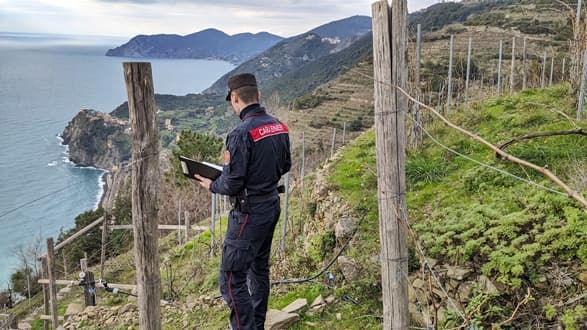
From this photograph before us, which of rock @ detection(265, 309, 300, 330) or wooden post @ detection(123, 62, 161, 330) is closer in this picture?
wooden post @ detection(123, 62, 161, 330)

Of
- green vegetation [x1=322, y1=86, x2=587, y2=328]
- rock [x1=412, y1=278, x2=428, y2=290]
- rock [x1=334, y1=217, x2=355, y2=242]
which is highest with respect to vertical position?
green vegetation [x1=322, y1=86, x2=587, y2=328]

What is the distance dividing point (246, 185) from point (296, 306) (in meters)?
1.81

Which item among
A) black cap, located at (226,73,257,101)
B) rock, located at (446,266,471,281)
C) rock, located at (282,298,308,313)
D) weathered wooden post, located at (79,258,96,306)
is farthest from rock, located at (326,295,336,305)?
weathered wooden post, located at (79,258,96,306)

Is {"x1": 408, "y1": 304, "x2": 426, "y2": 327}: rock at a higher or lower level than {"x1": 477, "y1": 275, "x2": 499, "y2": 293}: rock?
lower

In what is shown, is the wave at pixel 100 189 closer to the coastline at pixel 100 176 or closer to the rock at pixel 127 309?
the coastline at pixel 100 176

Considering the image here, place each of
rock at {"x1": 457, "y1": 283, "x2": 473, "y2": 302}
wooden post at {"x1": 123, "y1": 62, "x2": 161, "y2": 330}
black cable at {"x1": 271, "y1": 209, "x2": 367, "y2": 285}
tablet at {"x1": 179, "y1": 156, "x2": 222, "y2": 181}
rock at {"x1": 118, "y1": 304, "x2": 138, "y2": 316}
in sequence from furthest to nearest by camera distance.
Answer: rock at {"x1": 118, "y1": 304, "x2": 138, "y2": 316}, black cable at {"x1": 271, "y1": 209, "x2": 367, "y2": 285}, rock at {"x1": 457, "y1": 283, "x2": 473, "y2": 302}, tablet at {"x1": 179, "y1": 156, "x2": 222, "y2": 181}, wooden post at {"x1": 123, "y1": 62, "x2": 161, "y2": 330}

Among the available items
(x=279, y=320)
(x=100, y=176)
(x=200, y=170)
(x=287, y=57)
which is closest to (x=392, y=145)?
(x=200, y=170)

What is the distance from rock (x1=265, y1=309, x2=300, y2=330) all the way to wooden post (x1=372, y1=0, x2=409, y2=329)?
1.60 metres

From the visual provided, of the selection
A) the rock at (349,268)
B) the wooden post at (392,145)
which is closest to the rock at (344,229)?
the rock at (349,268)

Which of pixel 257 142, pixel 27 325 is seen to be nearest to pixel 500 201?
pixel 257 142

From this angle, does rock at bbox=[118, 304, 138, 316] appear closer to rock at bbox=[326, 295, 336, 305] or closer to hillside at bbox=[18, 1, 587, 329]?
hillside at bbox=[18, 1, 587, 329]

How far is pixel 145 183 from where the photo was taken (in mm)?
2654

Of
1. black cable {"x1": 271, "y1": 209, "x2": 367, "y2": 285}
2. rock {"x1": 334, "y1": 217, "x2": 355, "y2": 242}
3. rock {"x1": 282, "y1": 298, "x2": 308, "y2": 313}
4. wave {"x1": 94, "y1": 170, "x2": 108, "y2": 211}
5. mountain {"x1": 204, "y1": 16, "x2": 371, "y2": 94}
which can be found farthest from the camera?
mountain {"x1": 204, "y1": 16, "x2": 371, "y2": 94}

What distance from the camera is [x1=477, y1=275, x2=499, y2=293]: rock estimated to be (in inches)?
127
